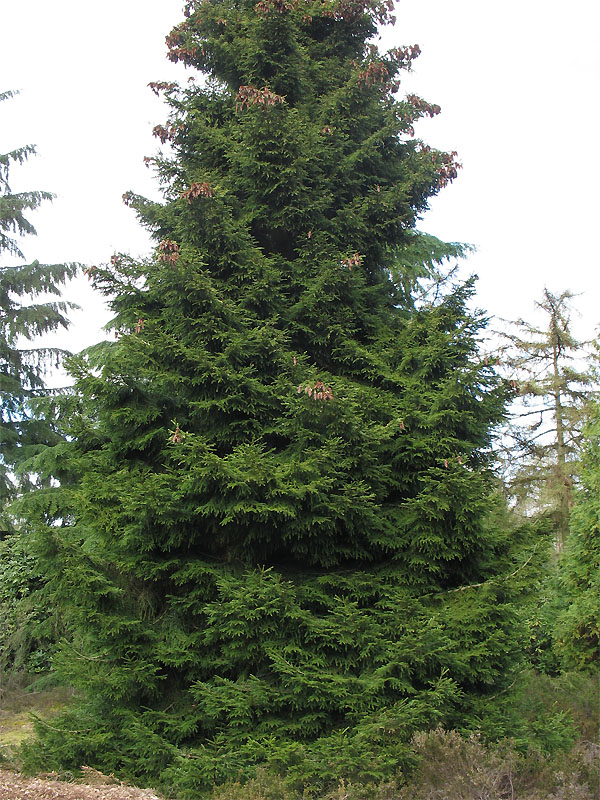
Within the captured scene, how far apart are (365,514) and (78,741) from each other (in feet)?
10.0

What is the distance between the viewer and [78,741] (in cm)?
495

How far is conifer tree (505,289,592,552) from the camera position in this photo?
1658cm

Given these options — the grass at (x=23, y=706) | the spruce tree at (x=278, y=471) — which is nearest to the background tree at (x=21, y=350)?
the grass at (x=23, y=706)

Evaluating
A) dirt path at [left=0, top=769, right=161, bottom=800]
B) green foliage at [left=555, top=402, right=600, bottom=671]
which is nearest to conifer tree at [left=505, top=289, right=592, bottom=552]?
green foliage at [left=555, top=402, right=600, bottom=671]

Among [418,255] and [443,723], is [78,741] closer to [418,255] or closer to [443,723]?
[443,723]

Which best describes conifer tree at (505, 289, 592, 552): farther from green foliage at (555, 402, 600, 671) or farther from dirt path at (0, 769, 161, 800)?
dirt path at (0, 769, 161, 800)

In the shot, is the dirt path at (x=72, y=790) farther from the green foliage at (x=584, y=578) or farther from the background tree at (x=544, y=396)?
the background tree at (x=544, y=396)

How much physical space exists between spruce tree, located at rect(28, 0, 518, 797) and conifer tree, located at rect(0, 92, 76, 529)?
957 cm

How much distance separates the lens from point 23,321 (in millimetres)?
15609

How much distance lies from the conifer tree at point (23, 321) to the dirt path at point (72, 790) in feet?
38.4

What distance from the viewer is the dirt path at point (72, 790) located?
13.3 ft

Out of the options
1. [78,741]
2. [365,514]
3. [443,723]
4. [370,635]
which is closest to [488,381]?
[365,514]

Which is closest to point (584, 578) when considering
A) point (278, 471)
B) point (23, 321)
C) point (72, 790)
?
point (278, 471)

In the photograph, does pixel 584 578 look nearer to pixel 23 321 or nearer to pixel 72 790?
pixel 72 790
